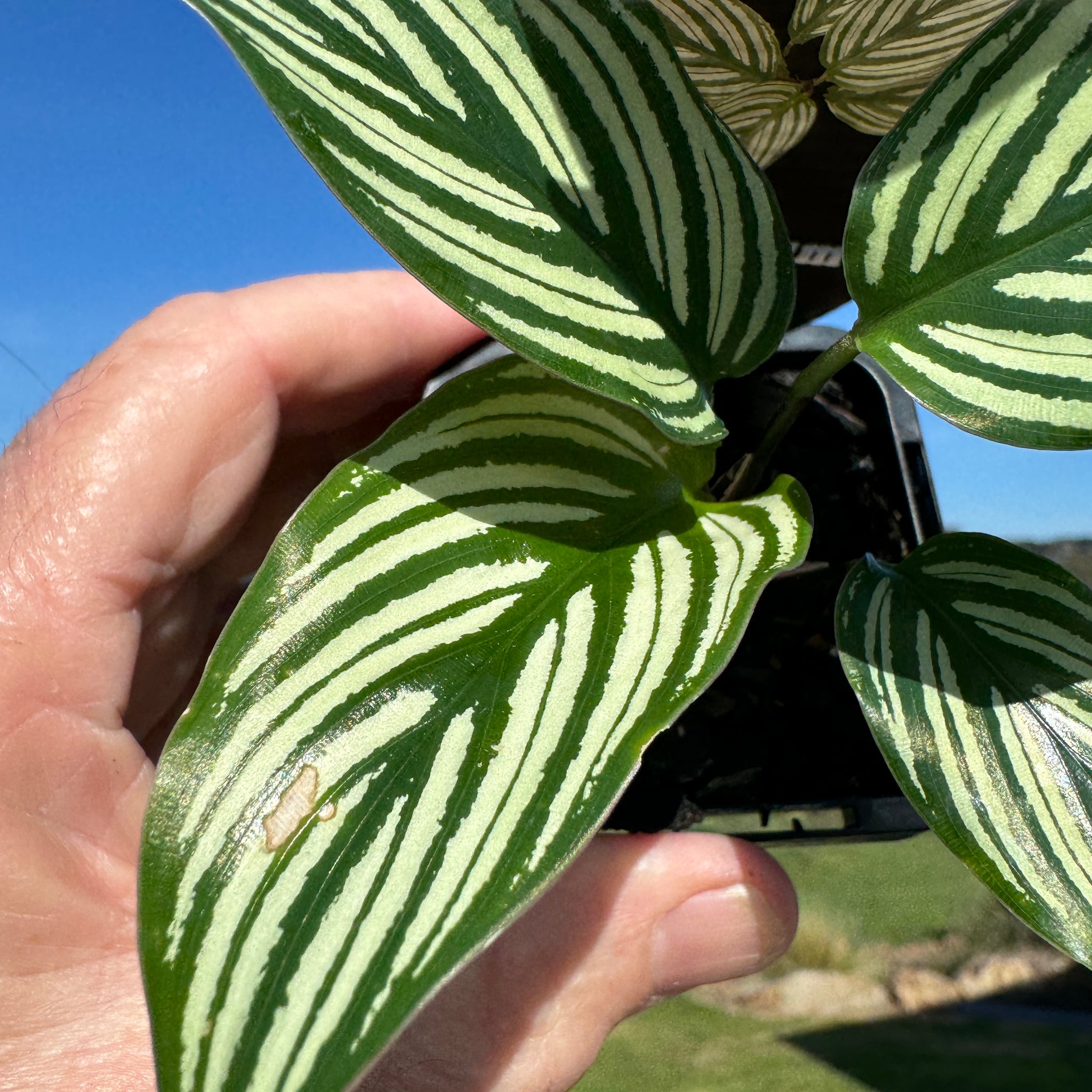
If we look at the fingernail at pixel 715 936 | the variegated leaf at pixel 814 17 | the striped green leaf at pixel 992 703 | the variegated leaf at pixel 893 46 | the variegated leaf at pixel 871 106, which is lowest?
the fingernail at pixel 715 936

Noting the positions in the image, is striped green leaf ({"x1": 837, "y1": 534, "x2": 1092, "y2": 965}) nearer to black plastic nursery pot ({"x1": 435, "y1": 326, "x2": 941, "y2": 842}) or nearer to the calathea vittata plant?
the calathea vittata plant

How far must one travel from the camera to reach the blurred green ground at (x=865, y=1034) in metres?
0.83

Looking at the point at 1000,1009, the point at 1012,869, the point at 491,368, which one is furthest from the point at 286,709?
the point at 1000,1009

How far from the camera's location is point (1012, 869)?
16.8 inches

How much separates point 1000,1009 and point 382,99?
3.48 feet

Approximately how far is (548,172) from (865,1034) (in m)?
0.91

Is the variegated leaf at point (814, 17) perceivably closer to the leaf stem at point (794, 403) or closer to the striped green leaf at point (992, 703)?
the leaf stem at point (794, 403)

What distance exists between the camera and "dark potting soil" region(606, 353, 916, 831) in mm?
726

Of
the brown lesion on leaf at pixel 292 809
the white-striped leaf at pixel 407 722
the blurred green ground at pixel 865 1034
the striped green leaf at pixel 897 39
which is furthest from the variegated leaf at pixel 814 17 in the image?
the blurred green ground at pixel 865 1034

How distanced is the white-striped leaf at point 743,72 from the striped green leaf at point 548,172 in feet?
0.37

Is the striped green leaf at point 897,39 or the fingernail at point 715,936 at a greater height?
the striped green leaf at point 897,39

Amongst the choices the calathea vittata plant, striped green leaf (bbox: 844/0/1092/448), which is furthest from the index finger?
striped green leaf (bbox: 844/0/1092/448)

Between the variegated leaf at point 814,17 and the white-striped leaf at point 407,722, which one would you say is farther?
the variegated leaf at point 814,17

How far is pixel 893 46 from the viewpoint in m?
0.62
